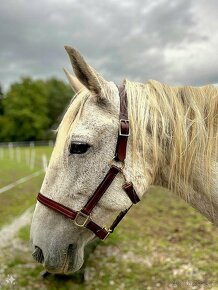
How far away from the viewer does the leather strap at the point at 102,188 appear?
236 cm

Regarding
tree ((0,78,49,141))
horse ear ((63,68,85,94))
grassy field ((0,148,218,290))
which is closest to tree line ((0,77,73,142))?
tree ((0,78,49,141))

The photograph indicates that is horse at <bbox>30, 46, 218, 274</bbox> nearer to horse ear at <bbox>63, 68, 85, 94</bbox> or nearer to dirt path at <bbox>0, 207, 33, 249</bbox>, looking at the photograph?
horse ear at <bbox>63, 68, 85, 94</bbox>

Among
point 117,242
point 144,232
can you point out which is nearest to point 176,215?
point 144,232

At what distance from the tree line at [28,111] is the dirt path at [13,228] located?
54709 millimetres

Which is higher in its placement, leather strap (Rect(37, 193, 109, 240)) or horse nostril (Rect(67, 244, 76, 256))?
leather strap (Rect(37, 193, 109, 240))

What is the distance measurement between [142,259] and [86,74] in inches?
208

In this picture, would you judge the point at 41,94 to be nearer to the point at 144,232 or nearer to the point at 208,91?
the point at 144,232

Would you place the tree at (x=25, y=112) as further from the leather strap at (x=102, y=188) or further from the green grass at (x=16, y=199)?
the leather strap at (x=102, y=188)

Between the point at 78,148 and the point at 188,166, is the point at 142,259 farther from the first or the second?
the point at 78,148

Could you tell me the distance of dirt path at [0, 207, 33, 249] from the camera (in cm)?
715

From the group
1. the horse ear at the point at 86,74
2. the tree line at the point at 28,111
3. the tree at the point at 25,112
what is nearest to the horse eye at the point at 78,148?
the horse ear at the point at 86,74

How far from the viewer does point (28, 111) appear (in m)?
70.9

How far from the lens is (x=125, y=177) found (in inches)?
93.9

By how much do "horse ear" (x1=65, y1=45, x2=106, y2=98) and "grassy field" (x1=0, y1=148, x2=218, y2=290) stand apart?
13.4 feet
